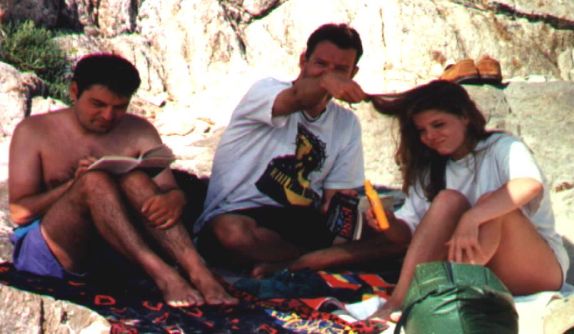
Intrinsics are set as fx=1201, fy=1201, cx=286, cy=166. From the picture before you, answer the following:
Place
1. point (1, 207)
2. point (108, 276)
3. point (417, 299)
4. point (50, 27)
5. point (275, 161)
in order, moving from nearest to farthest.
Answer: point (417, 299)
point (108, 276)
point (275, 161)
point (1, 207)
point (50, 27)

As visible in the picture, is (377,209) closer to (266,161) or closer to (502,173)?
(502,173)

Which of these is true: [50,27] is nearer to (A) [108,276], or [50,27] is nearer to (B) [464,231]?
(A) [108,276]

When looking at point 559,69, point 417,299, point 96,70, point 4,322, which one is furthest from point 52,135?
point 559,69

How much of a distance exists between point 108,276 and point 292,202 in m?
0.99

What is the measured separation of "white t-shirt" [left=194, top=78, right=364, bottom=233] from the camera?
5.35 meters

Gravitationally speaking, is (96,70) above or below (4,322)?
above

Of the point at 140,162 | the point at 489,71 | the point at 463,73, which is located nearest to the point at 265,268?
the point at 140,162

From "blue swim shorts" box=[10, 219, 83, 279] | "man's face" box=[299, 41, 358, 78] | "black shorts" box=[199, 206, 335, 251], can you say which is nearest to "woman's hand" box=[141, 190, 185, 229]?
"blue swim shorts" box=[10, 219, 83, 279]

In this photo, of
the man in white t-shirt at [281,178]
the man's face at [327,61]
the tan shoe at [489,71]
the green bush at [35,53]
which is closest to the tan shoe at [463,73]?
the tan shoe at [489,71]

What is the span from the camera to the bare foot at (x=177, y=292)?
4465 mm

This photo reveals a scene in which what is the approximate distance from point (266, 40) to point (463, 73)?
1955mm

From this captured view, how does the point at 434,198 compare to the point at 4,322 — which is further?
the point at 434,198

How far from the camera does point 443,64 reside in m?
9.40

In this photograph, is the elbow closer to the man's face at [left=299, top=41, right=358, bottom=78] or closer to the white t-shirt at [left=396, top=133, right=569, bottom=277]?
the white t-shirt at [left=396, top=133, right=569, bottom=277]
